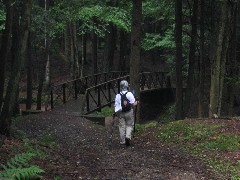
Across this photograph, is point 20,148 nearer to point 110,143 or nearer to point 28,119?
point 110,143

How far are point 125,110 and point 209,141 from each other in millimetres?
2518

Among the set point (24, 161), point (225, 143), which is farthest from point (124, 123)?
point (24, 161)

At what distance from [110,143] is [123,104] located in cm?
154

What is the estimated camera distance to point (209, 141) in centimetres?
1037

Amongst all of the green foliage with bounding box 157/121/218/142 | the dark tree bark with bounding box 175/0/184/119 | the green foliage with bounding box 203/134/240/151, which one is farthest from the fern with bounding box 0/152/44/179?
the dark tree bark with bounding box 175/0/184/119

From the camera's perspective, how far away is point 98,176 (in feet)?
24.7

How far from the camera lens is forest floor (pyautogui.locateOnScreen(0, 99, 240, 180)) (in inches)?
299

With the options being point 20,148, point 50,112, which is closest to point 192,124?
point 20,148

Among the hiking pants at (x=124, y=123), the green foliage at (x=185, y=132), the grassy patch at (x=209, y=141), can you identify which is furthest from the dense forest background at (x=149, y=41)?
the hiking pants at (x=124, y=123)

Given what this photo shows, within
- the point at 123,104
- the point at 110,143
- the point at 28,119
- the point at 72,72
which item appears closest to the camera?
the point at 123,104

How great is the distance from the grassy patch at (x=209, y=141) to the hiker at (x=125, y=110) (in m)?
1.18

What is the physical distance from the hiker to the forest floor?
352 mm

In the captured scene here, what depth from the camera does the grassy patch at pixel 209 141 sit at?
8.12m

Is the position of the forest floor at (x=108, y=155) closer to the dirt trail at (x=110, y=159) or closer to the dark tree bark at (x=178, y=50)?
the dirt trail at (x=110, y=159)
